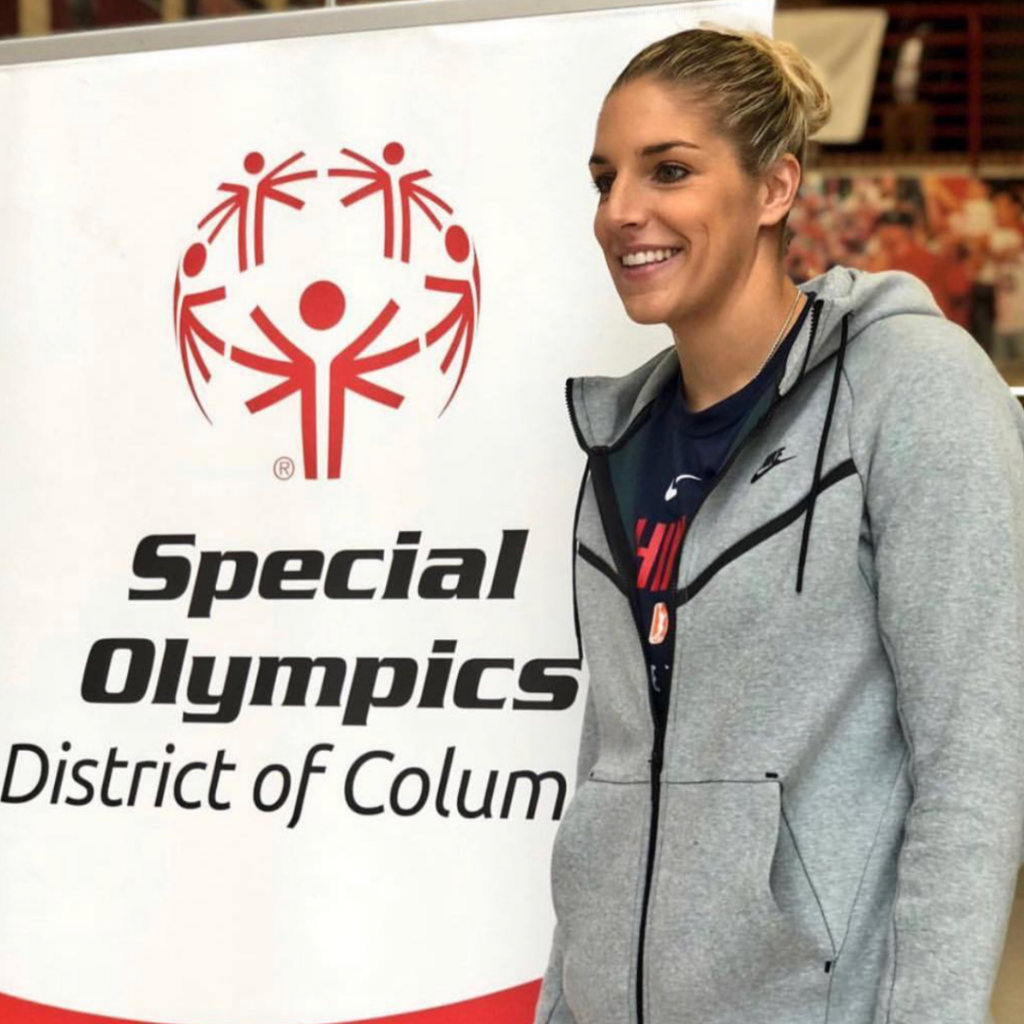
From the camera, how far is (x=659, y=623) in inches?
56.5

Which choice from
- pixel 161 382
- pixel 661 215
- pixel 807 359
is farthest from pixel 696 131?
pixel 161 382

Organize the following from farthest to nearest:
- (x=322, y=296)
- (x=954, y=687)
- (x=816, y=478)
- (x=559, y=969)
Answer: (x=322, y=296)
(x=559, y=969)
(x=816, y=478)
(x=954, y=687)

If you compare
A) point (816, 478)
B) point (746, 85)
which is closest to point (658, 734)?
point (816, 478)

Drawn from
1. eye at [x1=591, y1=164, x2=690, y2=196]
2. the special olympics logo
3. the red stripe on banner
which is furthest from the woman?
the special olympics logo

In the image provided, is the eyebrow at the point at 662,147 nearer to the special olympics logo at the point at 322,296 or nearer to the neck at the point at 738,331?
the neck at the point at 738,331

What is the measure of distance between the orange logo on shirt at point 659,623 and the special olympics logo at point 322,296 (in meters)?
0.70

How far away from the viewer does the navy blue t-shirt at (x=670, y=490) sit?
4.70 ft

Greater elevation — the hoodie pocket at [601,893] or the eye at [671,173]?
the eye at [671,173]

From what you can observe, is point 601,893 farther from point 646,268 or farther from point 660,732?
point 646,268

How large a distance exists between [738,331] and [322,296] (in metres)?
0.81

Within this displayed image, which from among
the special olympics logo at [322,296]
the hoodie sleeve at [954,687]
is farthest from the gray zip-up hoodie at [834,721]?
the special olympics logo at [322,296]

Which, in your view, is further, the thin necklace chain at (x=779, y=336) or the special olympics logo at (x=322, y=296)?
the special olympics logo at (x=322, y=296)

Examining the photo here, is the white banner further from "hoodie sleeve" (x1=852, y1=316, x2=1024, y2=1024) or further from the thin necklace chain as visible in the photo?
"hoodie sleeve" (x1=852, y1=316, x2=1024, y2=1024)

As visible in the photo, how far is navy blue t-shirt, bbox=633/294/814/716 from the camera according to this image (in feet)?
4.70
